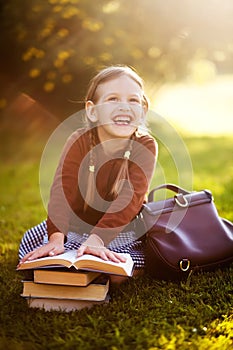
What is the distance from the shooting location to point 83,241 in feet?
8.79

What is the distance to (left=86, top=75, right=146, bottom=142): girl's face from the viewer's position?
106 inches

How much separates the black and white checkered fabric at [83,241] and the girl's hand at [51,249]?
90 millimetres

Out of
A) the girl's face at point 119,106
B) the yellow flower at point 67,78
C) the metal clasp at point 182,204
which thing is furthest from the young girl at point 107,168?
the yellow flower at point 67,78

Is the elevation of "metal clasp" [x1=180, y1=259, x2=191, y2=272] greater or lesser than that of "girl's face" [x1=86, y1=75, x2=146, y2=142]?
lesser

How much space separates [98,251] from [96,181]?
52 cm

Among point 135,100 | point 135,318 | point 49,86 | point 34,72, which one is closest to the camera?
point 135,318

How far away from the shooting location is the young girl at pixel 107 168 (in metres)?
2.66

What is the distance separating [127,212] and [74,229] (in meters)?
0.35

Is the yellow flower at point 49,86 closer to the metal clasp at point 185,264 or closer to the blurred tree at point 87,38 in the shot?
the blurred tree at point 87,38

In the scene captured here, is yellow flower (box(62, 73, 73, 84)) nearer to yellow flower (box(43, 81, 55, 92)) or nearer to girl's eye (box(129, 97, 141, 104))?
yellow flower (box(43, 81, 55, 92))

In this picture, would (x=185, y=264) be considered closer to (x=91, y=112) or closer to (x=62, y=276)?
(x=62, y=276)

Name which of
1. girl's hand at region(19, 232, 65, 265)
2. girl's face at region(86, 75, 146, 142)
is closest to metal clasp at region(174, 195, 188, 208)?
girl's face at region(86, 75, 146, 142)

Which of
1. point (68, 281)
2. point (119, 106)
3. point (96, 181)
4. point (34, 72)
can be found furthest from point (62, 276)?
A: point (34, 72)

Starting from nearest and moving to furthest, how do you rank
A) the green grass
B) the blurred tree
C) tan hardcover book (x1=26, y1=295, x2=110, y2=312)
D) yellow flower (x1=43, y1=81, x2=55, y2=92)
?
1. the green grass
2. tan hardcover book (x1=26, y1=295, x2=110, y2=312)
3. the blurred tree
4. yellow flower (x1=43, y1=81, x2=55, y2=92)
